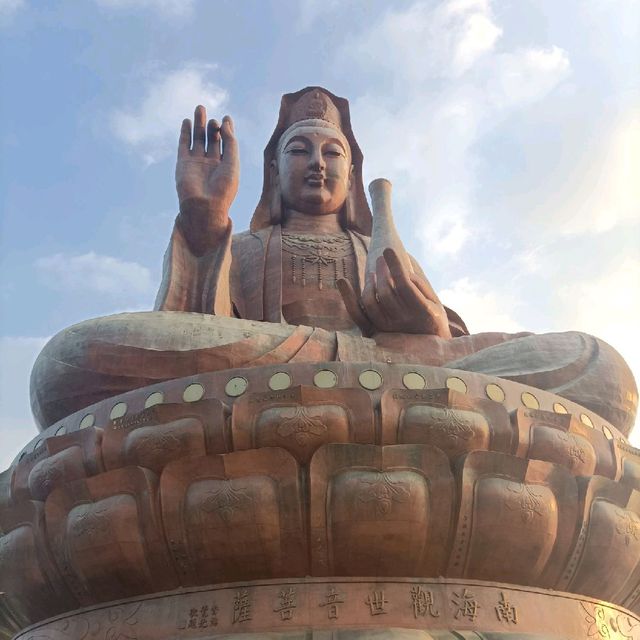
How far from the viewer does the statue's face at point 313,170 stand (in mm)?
8344

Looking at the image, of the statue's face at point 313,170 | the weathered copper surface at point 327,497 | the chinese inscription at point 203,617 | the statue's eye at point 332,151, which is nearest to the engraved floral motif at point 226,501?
the weathered copper surface at point 327,497

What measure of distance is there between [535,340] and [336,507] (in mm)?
2340

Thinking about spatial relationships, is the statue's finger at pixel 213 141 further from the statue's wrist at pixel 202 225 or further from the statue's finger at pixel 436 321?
the statue's finger at pixel 436 321

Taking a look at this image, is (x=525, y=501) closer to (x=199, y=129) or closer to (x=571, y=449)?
(x=571, y=449)

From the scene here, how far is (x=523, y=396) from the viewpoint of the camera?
190 inches

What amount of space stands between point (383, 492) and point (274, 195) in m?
5.32

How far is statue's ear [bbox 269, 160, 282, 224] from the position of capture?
862cm

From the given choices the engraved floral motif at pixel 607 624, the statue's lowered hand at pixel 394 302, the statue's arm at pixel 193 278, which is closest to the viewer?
the engraved floral motif at pixel 607 624

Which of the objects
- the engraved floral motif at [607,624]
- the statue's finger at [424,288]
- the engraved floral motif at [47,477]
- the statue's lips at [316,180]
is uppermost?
the statue's lips at [316,180]

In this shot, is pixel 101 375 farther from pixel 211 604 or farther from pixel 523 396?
pixel 523 396

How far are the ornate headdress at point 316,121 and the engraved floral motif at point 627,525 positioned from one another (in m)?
4.88

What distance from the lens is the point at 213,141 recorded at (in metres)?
6.87

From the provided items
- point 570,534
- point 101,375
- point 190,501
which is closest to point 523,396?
point 570,534

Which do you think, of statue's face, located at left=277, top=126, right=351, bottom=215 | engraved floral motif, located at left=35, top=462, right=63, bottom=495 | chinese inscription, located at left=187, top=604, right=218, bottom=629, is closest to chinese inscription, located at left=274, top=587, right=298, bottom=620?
chinese inscription, located at left=187, top=604, right=218, bottom=629
